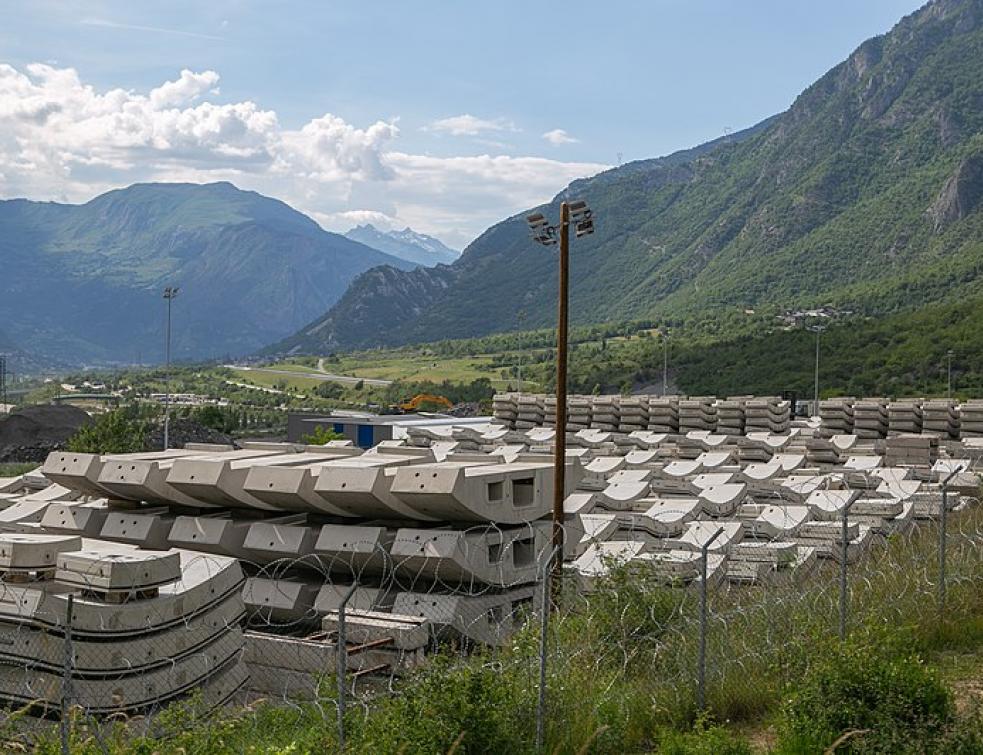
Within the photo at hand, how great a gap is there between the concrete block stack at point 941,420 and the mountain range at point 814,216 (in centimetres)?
4960

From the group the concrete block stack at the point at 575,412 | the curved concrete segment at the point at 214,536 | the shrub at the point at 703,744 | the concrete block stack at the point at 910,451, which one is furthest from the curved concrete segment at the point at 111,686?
the concrete block stack at the point at 575,412

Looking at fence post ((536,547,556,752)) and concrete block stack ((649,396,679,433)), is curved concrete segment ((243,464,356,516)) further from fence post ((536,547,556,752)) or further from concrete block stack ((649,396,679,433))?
concrete block stack ((649,396,679,433))

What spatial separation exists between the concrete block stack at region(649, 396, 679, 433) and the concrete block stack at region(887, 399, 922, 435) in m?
7.32

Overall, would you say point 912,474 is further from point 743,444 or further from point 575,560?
point 575,560

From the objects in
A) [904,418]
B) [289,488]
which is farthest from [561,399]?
[904,418]

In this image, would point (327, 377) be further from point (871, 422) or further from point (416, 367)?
point (871, 422)

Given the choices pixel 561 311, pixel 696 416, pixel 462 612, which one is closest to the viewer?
pixel 462 612

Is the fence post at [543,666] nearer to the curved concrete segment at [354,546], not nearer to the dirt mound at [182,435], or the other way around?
the curved concrete segment at [354,546]

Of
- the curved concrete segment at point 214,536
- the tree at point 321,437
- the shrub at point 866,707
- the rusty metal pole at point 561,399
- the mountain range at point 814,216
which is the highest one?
the mountain range at point 814,216

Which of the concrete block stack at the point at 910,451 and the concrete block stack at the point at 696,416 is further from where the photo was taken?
the concrete block stack at the point at 696,416

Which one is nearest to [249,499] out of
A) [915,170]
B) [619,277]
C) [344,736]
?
[344,736]

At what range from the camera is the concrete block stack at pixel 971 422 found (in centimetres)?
3688

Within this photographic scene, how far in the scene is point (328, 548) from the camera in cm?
1625

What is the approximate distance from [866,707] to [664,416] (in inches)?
1339
